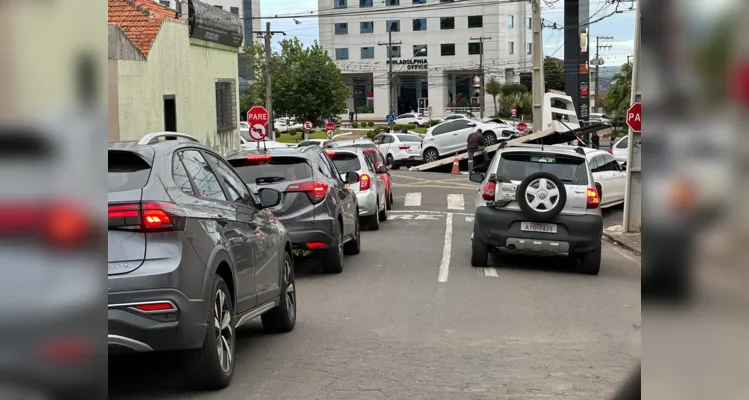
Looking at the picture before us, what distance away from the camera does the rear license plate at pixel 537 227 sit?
465 inches

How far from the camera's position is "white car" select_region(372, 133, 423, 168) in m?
40.0

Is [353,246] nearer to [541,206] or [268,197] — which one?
[541,206]

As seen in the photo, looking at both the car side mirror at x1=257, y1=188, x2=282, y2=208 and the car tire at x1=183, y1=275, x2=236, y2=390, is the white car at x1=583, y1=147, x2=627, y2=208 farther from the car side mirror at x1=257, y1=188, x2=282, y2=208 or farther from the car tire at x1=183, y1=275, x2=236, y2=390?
the car tire at x1=183, y1=275, x2=236, y2=390

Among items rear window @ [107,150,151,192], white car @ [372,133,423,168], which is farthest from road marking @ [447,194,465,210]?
rear window @ [107,150,151,192]

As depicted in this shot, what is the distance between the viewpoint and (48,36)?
1605mm

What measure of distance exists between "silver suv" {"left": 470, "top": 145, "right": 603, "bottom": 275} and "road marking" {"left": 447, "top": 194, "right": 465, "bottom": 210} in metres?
11.3

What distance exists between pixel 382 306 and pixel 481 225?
118 inches

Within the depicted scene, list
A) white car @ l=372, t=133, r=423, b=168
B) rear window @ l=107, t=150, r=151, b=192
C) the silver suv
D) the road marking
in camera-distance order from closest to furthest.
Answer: rear window @ l=107, t=150, r=151, b=192
the silver suv
the road marking
white car @ l=372, t=133, r=423, b=168

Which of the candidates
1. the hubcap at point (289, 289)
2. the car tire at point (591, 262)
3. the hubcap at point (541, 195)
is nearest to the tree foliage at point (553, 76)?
the car tire at point (591, 262)

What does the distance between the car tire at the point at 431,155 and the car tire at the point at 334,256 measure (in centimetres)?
2682

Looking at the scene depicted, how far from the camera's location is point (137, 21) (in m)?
23.1

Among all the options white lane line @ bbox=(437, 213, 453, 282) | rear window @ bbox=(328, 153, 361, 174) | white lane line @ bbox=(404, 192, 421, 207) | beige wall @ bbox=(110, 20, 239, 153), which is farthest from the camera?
white lane line @ bbox=(404, 192, 421, 207)

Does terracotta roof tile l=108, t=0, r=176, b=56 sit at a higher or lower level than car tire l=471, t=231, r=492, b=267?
higher

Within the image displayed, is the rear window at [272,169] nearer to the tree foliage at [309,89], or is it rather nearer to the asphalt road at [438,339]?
the asphalt road at [438,339]
